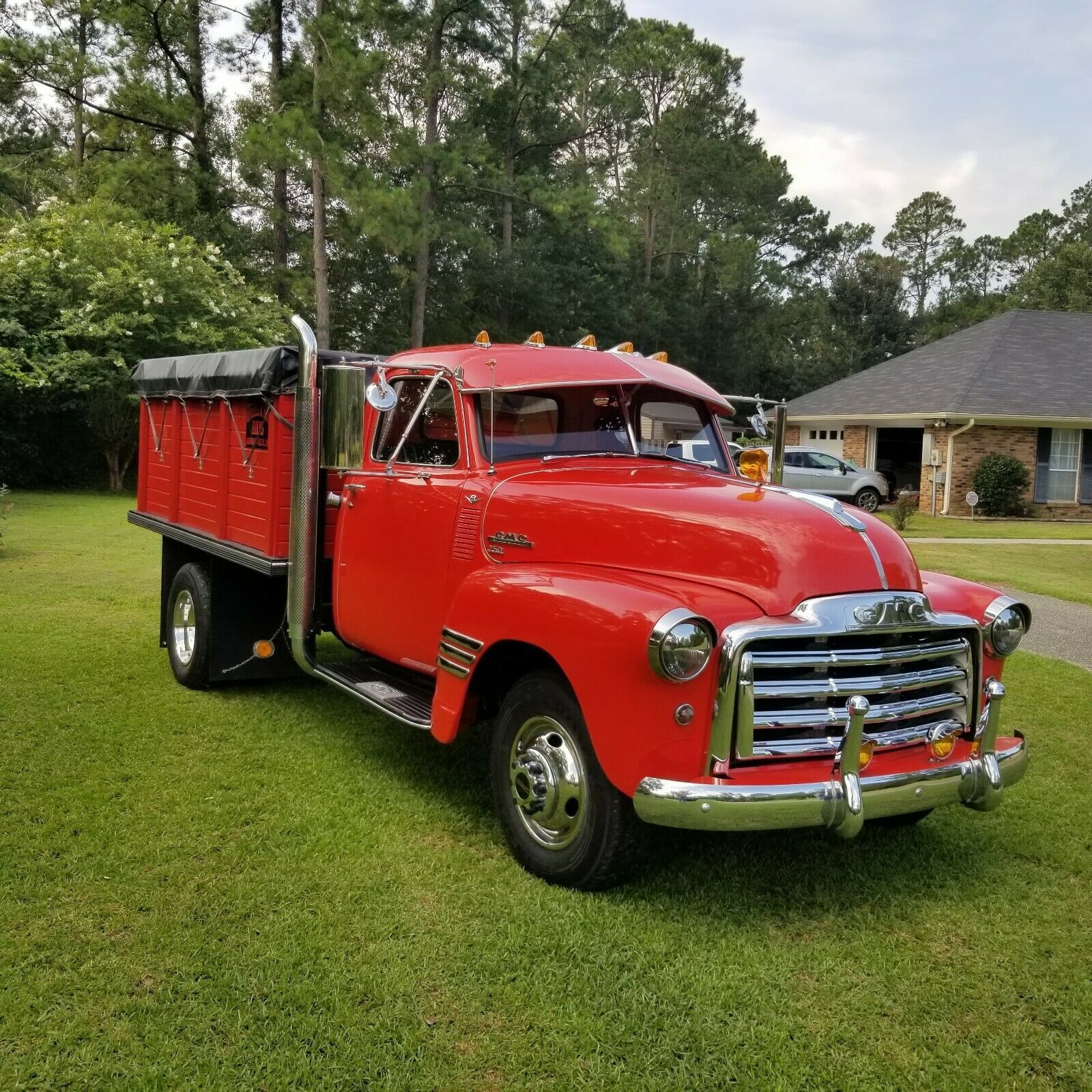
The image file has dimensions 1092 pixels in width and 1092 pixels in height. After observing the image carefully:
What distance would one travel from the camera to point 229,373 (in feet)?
19.4

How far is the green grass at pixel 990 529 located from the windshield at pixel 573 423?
46.8 ft

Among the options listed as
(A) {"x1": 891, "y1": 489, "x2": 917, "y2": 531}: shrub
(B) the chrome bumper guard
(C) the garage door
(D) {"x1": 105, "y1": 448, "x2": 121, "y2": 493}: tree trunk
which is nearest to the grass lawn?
(B) the chrome bumper guard

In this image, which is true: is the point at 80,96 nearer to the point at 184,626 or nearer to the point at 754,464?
the point at 184,626

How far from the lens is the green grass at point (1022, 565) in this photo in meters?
12.0

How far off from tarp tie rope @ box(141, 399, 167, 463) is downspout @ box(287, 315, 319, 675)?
2.23 meters

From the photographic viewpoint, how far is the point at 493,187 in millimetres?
28484

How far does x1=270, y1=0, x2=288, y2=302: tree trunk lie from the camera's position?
2575cm

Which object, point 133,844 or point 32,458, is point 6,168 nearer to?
point 32,458

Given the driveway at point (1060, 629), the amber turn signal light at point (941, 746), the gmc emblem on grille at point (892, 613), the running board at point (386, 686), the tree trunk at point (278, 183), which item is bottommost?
the driveway at point (1060, 629)

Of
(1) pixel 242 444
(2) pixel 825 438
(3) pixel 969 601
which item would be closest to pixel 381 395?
(1) pixel 242 444

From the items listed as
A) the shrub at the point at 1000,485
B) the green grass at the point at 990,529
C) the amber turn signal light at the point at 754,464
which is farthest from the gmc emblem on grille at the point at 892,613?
the shrub at the point at 1000,485

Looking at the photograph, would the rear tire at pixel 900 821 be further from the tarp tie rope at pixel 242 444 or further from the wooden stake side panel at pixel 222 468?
the tarp tie rope at pixel 242 444

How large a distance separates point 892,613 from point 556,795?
4.72 ft

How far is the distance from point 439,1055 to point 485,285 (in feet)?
99.0
